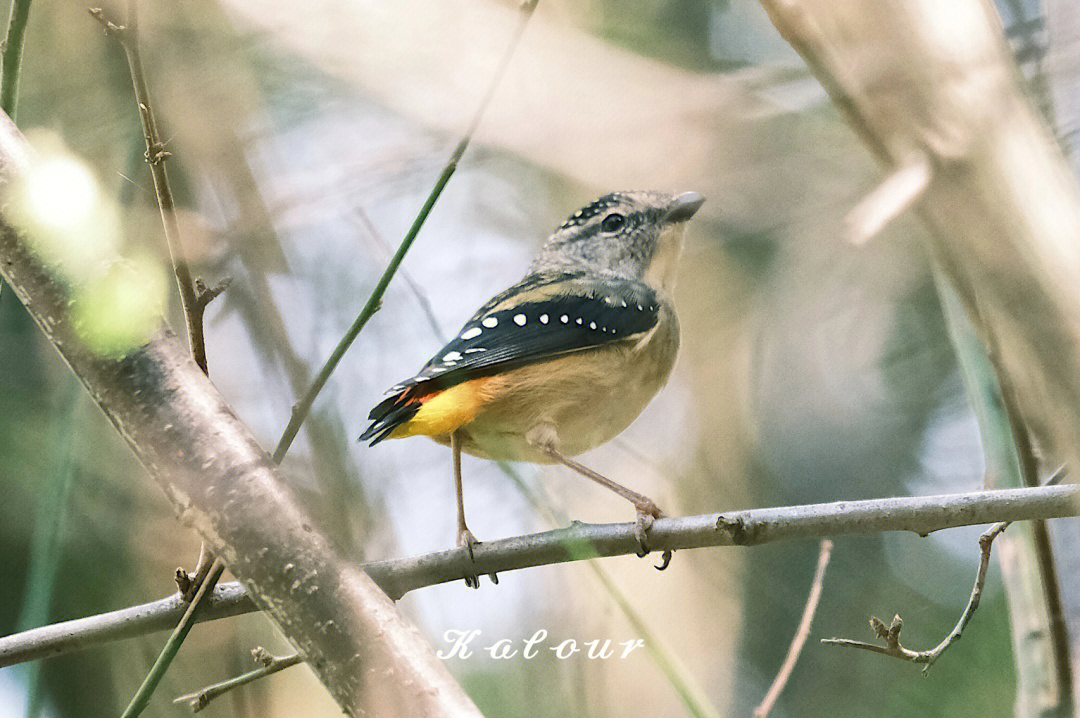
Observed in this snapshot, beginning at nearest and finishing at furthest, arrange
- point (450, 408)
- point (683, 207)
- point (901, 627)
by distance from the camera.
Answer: point (901, 627) → point (450, 408) → point (683, 207)

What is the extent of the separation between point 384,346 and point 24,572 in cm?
125

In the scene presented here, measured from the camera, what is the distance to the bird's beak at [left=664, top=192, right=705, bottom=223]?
2742 millimetres

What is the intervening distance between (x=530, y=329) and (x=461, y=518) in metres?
0.50

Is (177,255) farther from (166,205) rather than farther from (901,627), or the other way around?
(901,627)

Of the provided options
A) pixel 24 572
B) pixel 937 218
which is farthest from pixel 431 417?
pixel 24 572

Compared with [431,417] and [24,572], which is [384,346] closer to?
[431,417]

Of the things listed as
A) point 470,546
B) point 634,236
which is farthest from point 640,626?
point 634,236

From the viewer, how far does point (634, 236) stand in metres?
2.80

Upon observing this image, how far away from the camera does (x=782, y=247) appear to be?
355 cm

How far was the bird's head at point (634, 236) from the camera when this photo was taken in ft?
9.07

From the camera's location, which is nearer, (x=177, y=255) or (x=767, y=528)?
(x=177, y=255)

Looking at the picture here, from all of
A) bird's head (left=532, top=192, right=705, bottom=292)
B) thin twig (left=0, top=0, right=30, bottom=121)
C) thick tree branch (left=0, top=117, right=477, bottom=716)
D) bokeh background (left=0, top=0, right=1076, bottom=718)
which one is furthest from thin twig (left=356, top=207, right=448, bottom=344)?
thick tree branch (left=0, top=117, right=477, bottom=716)

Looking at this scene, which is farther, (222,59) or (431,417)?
(222,59)

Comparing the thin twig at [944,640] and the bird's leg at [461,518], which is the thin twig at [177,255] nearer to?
the bird's leg at [461,518]
